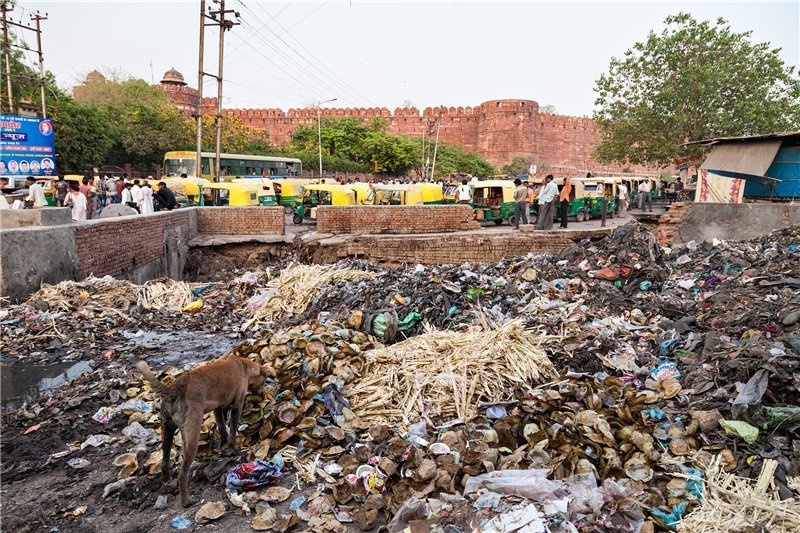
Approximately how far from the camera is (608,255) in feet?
26.2

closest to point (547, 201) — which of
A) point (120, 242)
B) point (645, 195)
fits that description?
point (120, 242)

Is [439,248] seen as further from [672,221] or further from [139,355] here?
[139,355]

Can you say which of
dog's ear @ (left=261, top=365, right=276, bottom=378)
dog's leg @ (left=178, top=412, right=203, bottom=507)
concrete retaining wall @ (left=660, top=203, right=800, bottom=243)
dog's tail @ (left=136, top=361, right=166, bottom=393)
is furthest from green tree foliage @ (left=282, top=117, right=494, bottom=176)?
dog's tail @ (left=136, top=361, right=166, bottom=393)

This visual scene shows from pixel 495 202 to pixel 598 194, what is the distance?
19.0ft

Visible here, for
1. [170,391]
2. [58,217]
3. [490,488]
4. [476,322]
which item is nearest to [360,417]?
[490,488]

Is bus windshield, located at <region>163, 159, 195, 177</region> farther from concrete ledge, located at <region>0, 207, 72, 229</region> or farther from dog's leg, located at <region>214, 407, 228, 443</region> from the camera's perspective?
dog's leg, located at <region>214, 407, 228, 443</region>

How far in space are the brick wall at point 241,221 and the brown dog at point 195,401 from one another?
9.61 meters

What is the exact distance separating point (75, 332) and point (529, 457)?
5.78m

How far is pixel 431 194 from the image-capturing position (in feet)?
59.0

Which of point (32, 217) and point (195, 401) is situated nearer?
point (195, 401)

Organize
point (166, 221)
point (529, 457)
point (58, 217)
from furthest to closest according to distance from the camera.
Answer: point (166, 221) → point (58, 217) → point (529, 457)

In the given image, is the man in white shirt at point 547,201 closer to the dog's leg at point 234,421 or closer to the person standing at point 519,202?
the person standing at point 519,202

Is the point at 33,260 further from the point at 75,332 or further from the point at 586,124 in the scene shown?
the point at 586,124

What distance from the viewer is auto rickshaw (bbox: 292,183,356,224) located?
17.0 m
